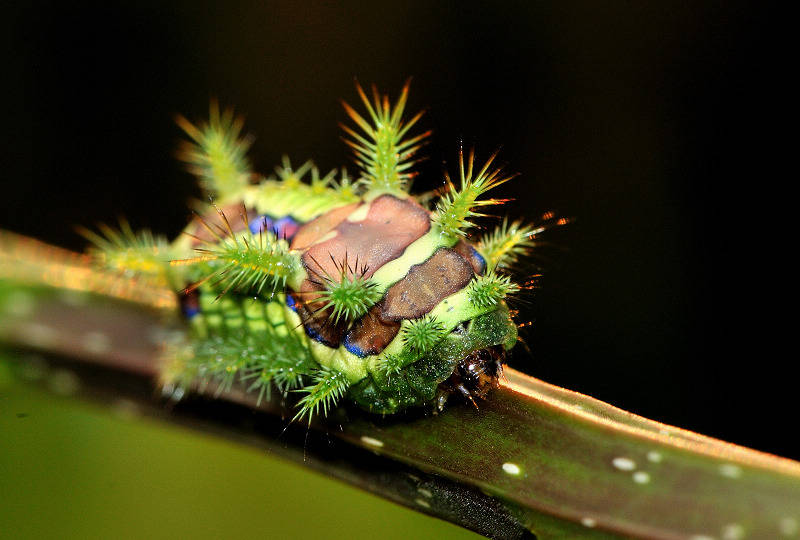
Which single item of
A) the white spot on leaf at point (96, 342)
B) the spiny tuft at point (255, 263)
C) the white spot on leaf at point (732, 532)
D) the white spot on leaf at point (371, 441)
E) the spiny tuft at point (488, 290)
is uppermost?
the spiny tuft at point (488, 290)

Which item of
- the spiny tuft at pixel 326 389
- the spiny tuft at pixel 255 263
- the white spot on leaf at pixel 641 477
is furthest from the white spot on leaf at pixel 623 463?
the spiny tuft at pixel 255 263

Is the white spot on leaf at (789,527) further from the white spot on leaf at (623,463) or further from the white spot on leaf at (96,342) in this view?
the white spot on leaf at (96,342)

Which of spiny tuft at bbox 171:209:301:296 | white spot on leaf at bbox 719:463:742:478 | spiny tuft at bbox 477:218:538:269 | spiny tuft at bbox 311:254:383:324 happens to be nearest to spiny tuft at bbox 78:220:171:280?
spiny tuft at bbox 171:209:301:296

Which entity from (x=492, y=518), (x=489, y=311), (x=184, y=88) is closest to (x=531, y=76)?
(x=184, y=88)

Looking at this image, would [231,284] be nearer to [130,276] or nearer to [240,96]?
[130,276]

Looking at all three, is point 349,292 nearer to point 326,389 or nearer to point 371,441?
point 326,389

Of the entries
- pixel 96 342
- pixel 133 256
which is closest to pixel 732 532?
pixel 133 256

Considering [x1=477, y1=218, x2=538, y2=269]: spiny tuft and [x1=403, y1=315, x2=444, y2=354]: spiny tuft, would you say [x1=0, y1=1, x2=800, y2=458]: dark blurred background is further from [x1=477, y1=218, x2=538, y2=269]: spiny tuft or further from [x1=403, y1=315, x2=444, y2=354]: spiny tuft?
[x1=403, y1=315, x2=444, y2=354]: spiny tuft

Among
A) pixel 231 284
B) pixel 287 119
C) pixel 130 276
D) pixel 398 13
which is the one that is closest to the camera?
pixel 231 284
